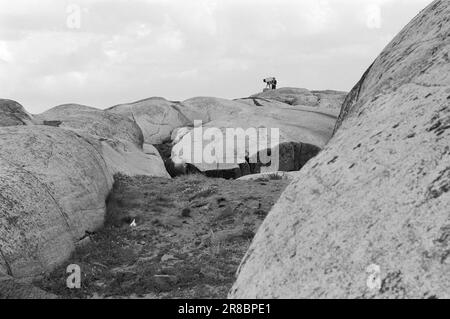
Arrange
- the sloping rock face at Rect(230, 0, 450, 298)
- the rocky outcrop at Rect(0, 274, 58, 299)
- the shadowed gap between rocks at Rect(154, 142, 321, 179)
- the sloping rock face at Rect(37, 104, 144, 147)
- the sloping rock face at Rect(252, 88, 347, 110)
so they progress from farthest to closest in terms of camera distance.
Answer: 1. the sloping rock face at Rect(252, 88, 347, 110)
2. the sloping rock face at Rect(37, 104, 144, 147)
3. the shadowed gap between rocks at Rect(154, 142, 321, 179)
4. the rocky outcrop at Rect(0, 274, 58, 299)
5. the sloping rock face at Rect(230, 0, 450, 298)

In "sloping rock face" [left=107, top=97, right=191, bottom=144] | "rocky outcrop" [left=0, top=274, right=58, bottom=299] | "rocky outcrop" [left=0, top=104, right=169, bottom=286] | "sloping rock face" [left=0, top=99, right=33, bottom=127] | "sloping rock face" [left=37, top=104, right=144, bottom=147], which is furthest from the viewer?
"sloping rock face" [left=107, top=97, right=191, bottom=144]

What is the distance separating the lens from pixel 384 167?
19.4 feet

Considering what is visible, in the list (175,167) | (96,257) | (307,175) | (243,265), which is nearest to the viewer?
(243,265)

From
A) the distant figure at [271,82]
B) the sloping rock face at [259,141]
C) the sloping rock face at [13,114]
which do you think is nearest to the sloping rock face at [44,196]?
the sloping rock face at [13,114]

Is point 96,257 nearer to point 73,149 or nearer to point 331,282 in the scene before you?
point 73,149

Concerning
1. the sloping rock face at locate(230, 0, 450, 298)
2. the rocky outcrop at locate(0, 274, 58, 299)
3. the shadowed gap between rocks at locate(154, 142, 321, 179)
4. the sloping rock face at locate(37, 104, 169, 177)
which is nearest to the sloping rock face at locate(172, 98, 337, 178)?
the shadowed gap between rocks at locate(154, 142, 321, 179)

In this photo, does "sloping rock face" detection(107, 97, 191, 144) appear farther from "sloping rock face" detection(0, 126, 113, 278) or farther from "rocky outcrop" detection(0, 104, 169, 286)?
"sloping rock face" detection(0, 126, 113, 278)

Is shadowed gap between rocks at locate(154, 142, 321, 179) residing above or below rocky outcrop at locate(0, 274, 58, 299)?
above

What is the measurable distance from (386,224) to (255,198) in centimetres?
1334

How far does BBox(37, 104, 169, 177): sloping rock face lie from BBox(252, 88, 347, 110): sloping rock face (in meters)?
23.5

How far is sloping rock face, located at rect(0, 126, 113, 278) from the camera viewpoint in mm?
12281
